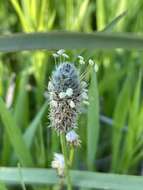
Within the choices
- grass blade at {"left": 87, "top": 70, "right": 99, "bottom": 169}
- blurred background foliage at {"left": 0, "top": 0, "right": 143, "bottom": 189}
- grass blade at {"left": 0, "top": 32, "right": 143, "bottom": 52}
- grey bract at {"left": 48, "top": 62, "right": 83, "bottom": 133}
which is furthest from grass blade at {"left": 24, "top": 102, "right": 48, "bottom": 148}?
grass blade at {"left": 0, "top": 32, "right": 143, "bottom": 52}

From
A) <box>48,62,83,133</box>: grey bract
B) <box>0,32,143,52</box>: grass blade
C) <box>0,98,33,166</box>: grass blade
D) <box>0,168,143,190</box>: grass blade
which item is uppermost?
<box>0,32,143,52</box>: grass blade

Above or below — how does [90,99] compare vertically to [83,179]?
above

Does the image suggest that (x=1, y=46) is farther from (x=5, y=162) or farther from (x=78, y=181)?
(x=5, y=162)

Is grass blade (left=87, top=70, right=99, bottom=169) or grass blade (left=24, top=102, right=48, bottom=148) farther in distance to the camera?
grass blade (left=24, top=102, right=48, bottom=148)

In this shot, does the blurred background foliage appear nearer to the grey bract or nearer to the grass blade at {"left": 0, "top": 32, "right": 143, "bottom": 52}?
the grey bract

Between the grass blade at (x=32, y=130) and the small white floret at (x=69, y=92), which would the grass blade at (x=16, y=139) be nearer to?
the grass blade at (x=32, y=130)

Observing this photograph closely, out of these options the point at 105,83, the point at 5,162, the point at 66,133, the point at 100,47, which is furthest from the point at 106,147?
the point at 100,47

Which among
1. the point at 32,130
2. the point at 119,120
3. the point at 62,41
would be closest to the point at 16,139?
the point at 32,130

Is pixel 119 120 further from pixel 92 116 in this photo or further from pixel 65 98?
pixel 65 98
